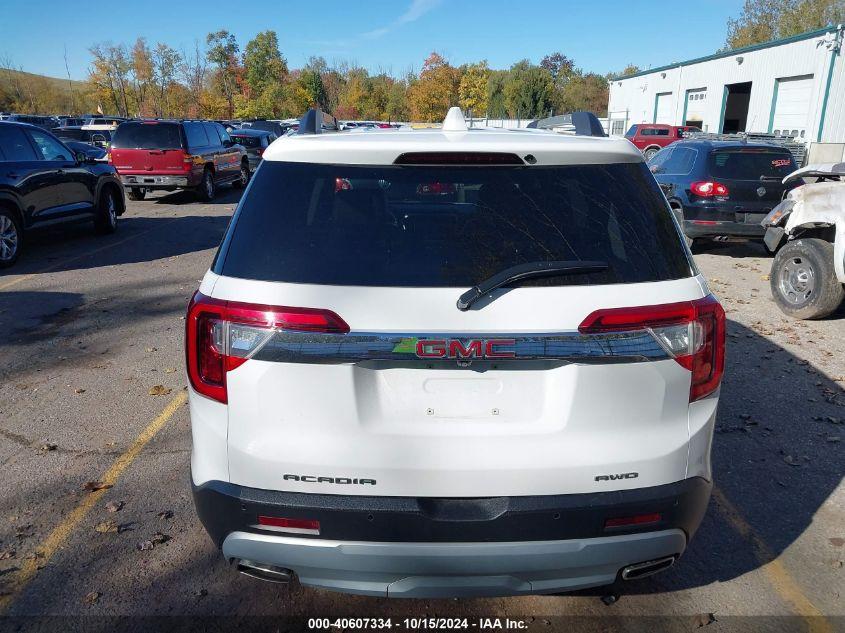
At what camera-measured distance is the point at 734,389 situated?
5.22 meters

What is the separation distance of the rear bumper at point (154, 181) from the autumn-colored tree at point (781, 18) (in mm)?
49473

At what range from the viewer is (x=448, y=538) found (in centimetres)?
217

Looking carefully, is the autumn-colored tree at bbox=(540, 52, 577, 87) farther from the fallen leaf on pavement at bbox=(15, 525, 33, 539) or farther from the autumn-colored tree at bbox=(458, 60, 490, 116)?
the fallen leaf on pavement at bbox=(15, 525, 33, 539)

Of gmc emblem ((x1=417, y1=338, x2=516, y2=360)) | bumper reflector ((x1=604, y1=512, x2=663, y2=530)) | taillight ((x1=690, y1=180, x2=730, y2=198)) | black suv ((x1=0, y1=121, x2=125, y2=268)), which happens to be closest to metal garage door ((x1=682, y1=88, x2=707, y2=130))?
taillight ((x1=690, y1=180, x2=730, y2=198))

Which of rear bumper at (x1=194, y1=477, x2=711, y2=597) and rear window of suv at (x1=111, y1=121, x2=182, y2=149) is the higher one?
rear window of suv at (x1=111, y1=121, x2=182, y2=149)

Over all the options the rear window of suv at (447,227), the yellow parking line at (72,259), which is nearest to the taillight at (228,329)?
the rear window of suv at (447,227)

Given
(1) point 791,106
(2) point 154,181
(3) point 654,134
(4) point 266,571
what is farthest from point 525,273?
(3) point 654,134

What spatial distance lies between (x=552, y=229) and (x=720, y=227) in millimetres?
8983

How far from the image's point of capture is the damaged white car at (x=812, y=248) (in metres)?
6.88

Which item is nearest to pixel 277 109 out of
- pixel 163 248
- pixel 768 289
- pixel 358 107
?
pixel 358 107

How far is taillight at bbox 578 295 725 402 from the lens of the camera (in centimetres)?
213

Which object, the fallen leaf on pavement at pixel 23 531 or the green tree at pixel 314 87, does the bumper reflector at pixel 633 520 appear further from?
the green tree at pixel 314 87

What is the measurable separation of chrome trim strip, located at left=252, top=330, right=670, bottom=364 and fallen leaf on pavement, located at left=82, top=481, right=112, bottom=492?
7.36 ft

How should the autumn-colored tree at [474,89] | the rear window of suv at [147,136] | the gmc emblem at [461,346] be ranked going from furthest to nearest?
the autumn-colored tree at [474,89] < the rear window of suv at [147,136] < the gmc emblem at [461,346]
